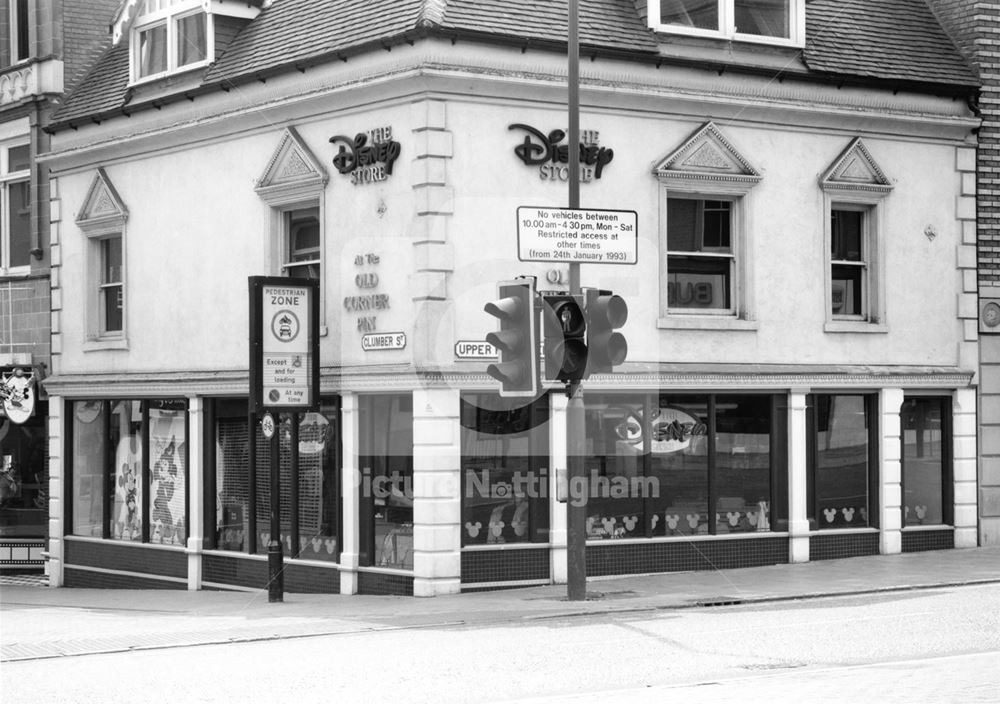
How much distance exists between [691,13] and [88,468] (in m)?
12.0

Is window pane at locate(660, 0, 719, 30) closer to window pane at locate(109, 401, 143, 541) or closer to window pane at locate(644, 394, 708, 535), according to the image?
window pane at locate(644, 394, 708, 535)

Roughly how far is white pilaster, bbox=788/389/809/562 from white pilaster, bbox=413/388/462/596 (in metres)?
A: 4.91

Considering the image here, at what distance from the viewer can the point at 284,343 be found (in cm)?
1859

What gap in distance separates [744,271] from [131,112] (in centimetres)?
943

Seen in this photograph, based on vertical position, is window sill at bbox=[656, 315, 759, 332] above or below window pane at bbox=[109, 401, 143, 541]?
above

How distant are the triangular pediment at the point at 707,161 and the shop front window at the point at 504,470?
347cm

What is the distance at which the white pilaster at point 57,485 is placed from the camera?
2488 cm

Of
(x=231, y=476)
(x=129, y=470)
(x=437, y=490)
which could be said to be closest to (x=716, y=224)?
(x=437, y=490)

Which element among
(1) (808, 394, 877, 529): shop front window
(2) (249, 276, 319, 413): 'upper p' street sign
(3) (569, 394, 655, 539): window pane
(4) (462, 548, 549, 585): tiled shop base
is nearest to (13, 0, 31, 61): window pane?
(2) (249, 276, 319, 413): 'upper p' street sign

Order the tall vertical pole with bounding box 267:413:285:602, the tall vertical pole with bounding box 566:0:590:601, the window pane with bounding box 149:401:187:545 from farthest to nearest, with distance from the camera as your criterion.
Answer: the window pane with bounding box 149:401:187:545 < the tall vertical pole with bounding box 267:413:285:602 < the tall vertical pole with bounding box 566:0:590:601

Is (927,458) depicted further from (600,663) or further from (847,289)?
(600,663)

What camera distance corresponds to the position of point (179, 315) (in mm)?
22188

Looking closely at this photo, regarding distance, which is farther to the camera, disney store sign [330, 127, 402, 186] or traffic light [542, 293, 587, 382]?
disney store sign [330, 127, 402, 186]

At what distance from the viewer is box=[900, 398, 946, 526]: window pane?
2147cm
